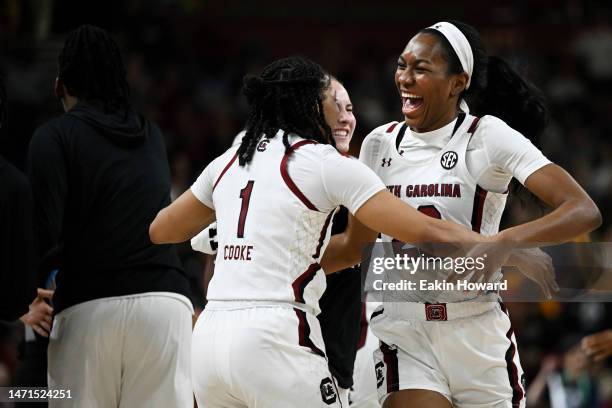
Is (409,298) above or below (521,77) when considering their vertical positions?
below

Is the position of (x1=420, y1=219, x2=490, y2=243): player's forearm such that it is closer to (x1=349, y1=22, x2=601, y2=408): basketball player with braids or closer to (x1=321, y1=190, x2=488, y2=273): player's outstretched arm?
(x1=321, y1=190, x2=488, y2=273): player's outstretched arm

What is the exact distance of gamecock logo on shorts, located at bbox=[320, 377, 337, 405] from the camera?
399 centimetres

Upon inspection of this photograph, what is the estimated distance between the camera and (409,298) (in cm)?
461

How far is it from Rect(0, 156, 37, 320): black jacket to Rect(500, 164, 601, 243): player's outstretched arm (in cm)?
198

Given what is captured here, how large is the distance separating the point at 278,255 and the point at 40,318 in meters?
1.60

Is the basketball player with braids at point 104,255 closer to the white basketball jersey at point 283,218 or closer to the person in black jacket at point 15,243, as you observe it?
the person in black jacket at point 15,243

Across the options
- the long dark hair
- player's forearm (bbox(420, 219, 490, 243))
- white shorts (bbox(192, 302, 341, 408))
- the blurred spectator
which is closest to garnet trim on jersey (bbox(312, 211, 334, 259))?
white shorts (bbox(192, 302, 341, 408))

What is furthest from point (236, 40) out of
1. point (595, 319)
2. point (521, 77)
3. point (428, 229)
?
point (428, 229)

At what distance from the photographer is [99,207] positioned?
16.2 ft

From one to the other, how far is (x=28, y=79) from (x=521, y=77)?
8.22m

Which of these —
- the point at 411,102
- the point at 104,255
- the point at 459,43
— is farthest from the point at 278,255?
the point at 459,43

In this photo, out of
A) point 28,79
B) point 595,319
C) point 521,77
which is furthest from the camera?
point 28,79

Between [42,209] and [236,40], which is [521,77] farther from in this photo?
[236,40]

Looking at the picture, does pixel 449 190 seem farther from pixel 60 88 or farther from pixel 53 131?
pixel 60 88
